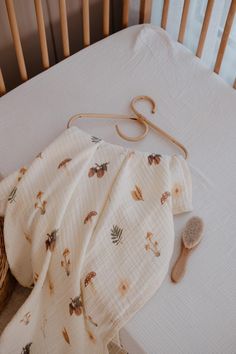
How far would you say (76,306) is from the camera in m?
0.94

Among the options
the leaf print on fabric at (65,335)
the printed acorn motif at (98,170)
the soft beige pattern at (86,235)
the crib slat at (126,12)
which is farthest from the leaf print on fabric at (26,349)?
the crib slat at (126,12)

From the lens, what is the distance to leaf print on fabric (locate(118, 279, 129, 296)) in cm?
94

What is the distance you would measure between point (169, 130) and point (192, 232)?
1.12 ft

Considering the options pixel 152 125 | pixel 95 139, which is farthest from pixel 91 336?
pixel 152 125

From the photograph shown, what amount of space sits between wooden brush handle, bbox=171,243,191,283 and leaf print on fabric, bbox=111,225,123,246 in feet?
0.49

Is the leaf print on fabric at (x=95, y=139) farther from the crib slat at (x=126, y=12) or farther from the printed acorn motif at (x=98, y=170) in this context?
the crib slat at (x=126, y=12)

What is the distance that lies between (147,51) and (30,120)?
0.46m

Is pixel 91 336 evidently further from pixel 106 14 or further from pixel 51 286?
pixel 106 14

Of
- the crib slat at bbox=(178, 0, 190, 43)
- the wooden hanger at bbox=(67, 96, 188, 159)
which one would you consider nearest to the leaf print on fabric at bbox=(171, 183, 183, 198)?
the wooden hanger at bbox=(67, 96, 188, 159)

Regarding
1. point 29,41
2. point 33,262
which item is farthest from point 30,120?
point 33,262

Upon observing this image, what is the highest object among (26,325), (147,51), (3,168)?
(147,51)

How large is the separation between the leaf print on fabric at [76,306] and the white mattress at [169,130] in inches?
4.5

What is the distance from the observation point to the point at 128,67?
4.45 feet

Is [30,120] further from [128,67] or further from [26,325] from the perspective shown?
[26,325]
